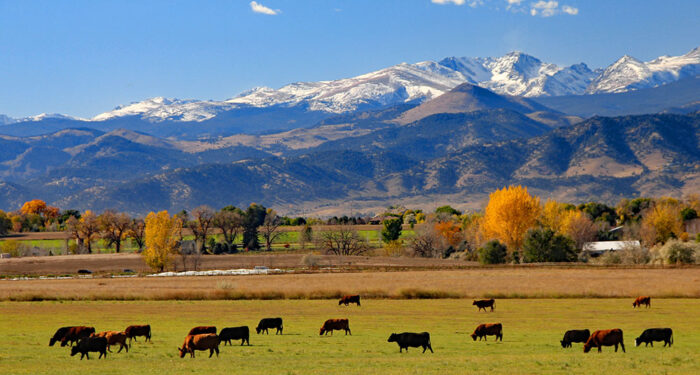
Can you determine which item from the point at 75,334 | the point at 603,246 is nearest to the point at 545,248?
the point at 603,246

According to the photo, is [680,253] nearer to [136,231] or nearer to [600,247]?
[600,247]

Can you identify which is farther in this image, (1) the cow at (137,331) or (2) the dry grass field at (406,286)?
(2) the dry grass field at (406,286)

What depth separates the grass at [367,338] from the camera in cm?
2902

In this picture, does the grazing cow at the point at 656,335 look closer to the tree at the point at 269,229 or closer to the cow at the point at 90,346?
the cow at the point at 90,346

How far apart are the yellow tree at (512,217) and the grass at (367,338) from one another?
68.1 metres

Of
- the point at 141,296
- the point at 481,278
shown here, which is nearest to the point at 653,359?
the point at 141,296

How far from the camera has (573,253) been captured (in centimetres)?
11619

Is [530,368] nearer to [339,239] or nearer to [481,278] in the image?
[481,278]

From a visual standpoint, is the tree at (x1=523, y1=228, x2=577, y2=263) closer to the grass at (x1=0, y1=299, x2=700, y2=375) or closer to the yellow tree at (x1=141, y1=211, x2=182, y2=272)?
the yellow tree at (x1=141, y1=211, x2=182, y2=272)

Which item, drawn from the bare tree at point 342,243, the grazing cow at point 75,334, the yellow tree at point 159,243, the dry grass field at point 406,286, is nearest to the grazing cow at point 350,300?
the dry grass field at point 406,286

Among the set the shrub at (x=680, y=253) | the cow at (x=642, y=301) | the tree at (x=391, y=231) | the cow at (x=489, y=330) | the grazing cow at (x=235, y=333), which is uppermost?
the tree at (x=391, y=231)

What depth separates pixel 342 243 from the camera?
15000 cm

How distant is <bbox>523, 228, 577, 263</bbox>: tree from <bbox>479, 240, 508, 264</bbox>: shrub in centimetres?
392

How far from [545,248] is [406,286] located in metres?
44.0
